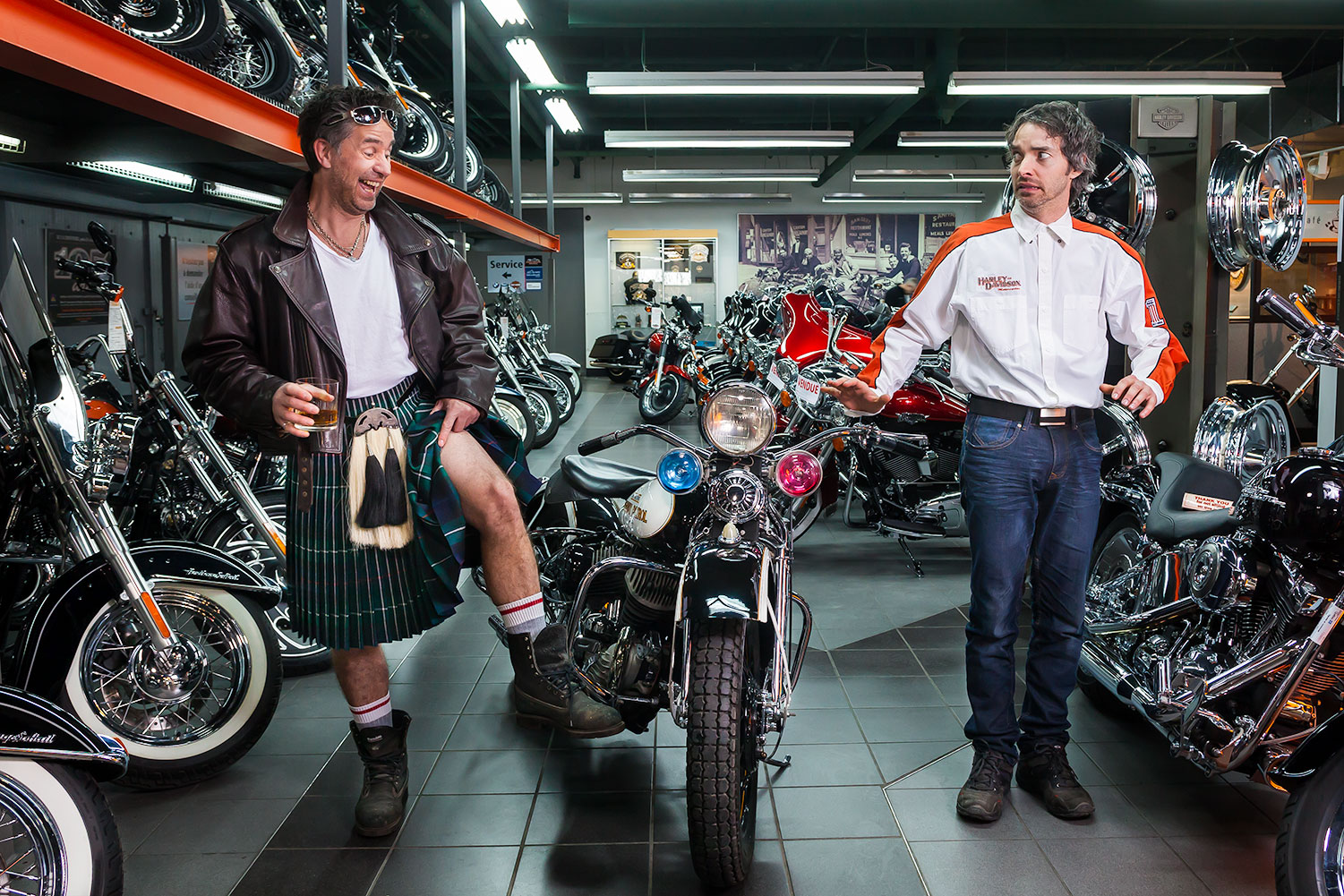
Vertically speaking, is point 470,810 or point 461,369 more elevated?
point 461,369

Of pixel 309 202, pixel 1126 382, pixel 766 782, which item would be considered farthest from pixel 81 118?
pixel 1126 382

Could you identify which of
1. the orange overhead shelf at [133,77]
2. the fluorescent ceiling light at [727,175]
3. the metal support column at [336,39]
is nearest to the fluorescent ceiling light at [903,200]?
the fluorescent ceiling light at [727,175]

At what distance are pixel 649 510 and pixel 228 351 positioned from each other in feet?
3.11

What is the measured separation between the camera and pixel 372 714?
227cm

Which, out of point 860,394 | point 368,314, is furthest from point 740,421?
point 368,314

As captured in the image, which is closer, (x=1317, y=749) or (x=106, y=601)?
(x=1317, y=749)

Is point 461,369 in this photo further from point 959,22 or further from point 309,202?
point 959,22

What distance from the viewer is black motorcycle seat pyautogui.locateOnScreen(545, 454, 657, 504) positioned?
262 cm

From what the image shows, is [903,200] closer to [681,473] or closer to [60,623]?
[681,473]

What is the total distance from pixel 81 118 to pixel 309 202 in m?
1.82

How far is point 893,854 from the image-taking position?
2.15 m

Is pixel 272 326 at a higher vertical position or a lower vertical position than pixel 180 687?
higher

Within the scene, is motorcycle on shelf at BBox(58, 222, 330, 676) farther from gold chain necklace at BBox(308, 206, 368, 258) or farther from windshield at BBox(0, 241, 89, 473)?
gold chain necklace at BBox(308, 206, 368, 258)

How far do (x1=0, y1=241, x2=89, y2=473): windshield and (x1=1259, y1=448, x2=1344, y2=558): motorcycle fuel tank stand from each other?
2.56 meters
